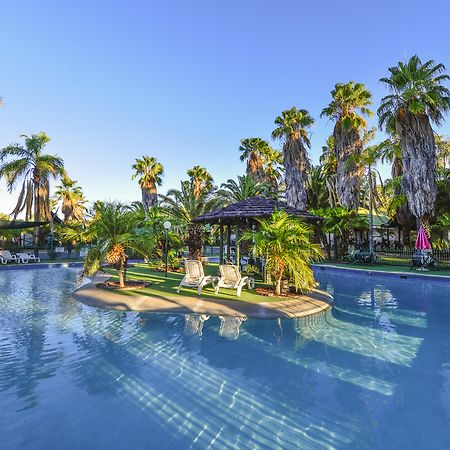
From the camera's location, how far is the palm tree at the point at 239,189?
2492cm

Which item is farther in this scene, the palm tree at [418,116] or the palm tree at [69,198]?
the palm tree at [69,198]

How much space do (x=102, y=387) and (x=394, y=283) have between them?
1471cm

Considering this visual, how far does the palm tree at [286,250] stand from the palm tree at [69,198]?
3209cm

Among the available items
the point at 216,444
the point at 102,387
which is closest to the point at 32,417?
the point at 102,387

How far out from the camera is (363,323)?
802 cm

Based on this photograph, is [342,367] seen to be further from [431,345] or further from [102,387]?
[102,387]

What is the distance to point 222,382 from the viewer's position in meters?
4.77

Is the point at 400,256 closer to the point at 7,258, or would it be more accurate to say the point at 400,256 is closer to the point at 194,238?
the point at 194,238

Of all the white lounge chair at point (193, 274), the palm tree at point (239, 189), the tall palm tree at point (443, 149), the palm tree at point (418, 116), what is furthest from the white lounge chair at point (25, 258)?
the tall palm tree at point (443, 149)

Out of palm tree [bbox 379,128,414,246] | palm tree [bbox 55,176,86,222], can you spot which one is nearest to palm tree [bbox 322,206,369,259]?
palm tree [bbox 379,128,414,246]

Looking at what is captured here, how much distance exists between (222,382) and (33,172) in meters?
28.6

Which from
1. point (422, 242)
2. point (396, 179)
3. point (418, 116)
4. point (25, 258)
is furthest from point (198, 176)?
point (422, 242)

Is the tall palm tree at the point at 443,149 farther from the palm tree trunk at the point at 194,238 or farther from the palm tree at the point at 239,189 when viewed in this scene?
the palm tree trunk at the point at 194,238

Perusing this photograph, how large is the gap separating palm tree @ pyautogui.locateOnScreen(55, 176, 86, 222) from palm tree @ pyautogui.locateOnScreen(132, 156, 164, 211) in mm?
7439
